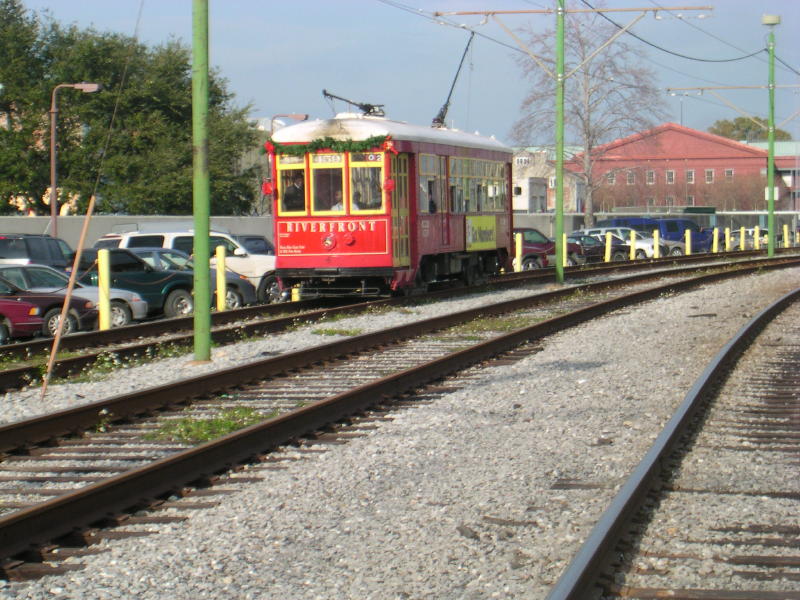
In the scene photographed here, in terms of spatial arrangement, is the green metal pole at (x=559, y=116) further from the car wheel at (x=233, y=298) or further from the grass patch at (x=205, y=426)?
the grass patch at (x=205, y=426)

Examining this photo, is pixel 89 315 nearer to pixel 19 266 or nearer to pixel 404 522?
pixel 19 266

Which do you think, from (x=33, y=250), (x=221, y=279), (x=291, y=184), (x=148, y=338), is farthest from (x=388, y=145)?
(x=33, y=250)

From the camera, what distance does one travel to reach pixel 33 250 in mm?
25000

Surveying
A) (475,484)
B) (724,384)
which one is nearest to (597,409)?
(724,384)

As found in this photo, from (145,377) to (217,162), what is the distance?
47.1 meters

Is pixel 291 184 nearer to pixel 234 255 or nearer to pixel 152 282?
pixel 152 282

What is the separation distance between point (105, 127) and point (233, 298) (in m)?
34.5

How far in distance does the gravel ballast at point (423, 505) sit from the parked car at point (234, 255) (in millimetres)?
11821

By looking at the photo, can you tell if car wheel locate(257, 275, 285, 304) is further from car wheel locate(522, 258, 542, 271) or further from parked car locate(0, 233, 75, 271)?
car wheel locate(522, 258, 542, 271)

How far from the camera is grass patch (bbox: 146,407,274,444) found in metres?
8.55

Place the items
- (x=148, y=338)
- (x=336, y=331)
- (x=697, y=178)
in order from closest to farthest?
1. (x=336, y=331)
2. (x=148, y=338)
3. (x=697, y=178)

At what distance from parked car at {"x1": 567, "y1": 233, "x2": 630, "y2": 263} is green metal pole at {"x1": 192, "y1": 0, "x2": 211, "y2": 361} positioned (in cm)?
3199

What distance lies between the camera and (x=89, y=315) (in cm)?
1883

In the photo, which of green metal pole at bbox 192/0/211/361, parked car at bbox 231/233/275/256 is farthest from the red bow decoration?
parked car at bbox 231/233/275/256
